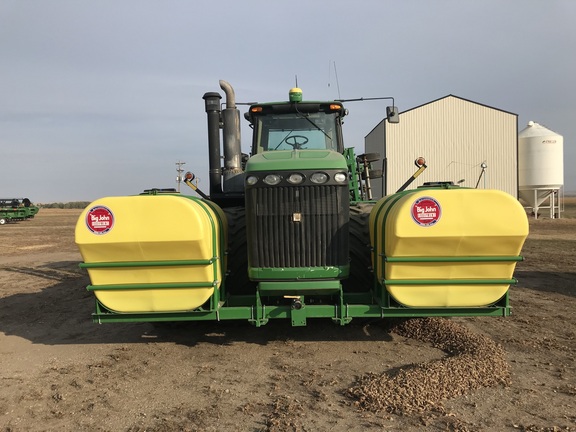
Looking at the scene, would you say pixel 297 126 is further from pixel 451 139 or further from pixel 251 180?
pixel 451 139

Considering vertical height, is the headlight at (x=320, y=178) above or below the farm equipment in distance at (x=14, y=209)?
above

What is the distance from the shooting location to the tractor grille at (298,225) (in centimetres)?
446

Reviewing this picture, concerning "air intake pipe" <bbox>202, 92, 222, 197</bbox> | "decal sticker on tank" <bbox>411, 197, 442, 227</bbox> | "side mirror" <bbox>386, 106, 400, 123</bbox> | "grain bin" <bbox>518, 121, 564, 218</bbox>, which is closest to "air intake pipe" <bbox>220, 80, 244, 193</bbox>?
"air intake pipe" <bbox>202, 92, 222, 197</bbox>

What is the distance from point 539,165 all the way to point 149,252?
94.5 feet

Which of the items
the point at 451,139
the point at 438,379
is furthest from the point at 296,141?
the point at 451,139

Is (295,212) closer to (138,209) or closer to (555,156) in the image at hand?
(138,209)

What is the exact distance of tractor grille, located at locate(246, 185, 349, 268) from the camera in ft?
14.6

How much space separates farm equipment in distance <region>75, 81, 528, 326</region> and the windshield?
3.60ft

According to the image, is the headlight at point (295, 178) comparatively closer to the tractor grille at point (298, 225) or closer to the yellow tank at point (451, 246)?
the tractor grille at point (298, 225)

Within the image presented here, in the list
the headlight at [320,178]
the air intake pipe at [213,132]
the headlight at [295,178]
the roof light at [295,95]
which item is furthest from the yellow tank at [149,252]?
the roof light at [295,95]

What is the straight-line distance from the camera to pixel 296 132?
606 centimetres

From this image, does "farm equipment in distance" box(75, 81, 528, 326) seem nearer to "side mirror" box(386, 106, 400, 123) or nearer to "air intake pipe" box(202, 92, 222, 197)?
"air intake pipe" box(202, 92, 222, 197)

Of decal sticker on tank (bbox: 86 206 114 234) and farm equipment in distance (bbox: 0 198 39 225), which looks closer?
decal sticker on tank (bbox: 86 206 114 234)

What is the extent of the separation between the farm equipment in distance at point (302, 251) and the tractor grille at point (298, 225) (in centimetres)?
1
